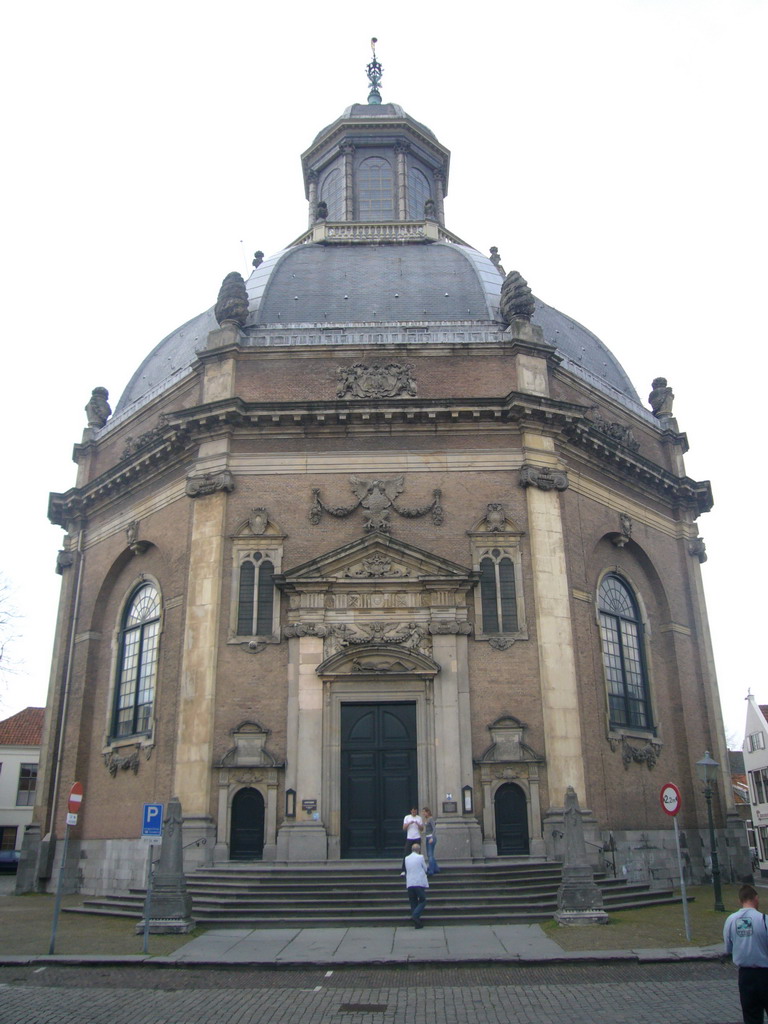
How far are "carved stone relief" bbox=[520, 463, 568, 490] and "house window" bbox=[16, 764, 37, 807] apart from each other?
41.9 meters

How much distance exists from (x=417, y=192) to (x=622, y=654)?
24.1m

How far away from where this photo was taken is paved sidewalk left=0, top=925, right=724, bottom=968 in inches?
539

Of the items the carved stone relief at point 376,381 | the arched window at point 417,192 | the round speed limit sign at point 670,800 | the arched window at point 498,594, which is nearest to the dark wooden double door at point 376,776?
the arched window at point 498,594

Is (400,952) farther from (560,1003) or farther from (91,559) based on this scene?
(91,559)

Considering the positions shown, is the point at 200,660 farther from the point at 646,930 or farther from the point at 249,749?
the point at 646,930

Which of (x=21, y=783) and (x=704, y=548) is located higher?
(x=704, y=548)

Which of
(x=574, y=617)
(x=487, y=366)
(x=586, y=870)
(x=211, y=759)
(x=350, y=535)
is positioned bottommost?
(x=586, y=870)

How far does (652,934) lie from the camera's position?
51.5 ft

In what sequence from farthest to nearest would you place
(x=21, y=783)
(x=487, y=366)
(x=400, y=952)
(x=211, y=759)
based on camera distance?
(x=21, y=783) → (x=487, y=366) → (x=211, y=759) → (x=400, y=952)

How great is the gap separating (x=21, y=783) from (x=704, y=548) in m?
43.2

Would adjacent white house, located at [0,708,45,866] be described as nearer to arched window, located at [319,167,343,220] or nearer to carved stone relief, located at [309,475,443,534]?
arched window, located at [319,167,343,220]

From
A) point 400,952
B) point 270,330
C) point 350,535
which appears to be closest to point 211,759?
point 350,535

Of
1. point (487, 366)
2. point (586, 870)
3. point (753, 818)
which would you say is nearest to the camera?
point (586, 870)

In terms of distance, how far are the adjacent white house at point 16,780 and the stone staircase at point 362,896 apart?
121 ft
